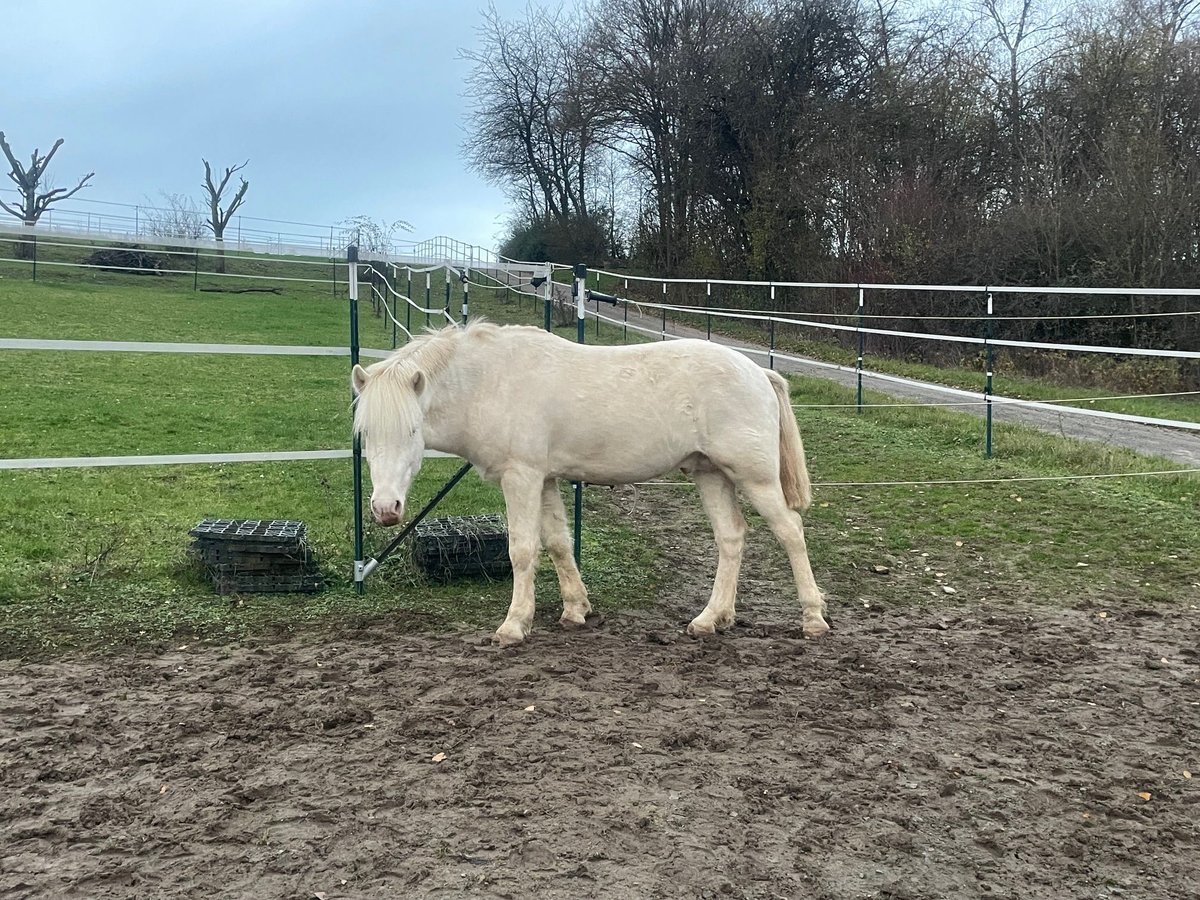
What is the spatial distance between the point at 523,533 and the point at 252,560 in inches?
65.7

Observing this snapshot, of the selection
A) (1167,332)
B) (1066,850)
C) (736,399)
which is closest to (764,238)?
(1167,332)

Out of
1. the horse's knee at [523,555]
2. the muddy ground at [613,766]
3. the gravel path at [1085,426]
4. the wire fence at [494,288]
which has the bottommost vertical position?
the muddy ground at [613,766]

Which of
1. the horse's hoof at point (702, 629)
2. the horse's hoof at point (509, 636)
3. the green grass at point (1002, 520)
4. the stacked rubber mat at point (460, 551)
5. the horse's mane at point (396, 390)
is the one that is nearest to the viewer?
the horse's mane at point (396, 390)

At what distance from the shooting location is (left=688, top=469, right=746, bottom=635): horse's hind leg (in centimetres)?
473

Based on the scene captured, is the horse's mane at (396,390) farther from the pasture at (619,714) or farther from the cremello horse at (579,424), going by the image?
the pasture at (619,714)

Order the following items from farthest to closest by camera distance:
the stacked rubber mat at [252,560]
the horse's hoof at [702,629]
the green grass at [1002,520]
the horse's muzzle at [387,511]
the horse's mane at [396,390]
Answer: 1. the green grass at [1002,520]
2. the stacked rubber mat at [252,560]
3. the horse's hoof at [702,629]
4. the horse's mane at [396,390]
5. the horse's muzzle at [387,511]

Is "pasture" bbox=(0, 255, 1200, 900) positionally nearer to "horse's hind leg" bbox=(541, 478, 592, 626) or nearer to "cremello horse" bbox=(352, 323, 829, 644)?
"horse's hind leg" bbox=(541, 478, 592, 626)

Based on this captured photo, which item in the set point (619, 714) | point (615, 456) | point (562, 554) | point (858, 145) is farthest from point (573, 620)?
point (858, 145)

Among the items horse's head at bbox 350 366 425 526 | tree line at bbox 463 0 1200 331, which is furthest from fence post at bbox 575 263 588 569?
tree line at bbox 463 0 1200 331

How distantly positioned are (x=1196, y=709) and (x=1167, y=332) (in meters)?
12.8

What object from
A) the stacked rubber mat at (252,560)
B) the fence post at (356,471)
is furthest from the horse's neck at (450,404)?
the stacked rubber mat at (252,560)

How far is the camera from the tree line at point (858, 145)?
15836 millimetres

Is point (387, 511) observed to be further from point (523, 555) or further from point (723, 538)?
point (723, 538)

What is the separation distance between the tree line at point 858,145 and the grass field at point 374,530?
259 inches
